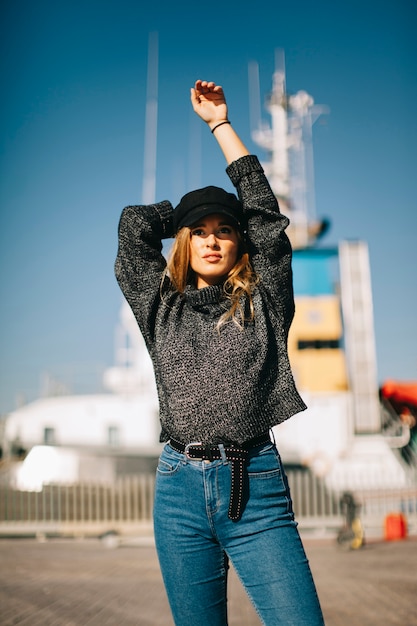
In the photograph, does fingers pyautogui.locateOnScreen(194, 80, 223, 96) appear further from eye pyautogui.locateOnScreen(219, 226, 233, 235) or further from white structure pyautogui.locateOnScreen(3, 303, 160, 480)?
white structure pyautogui.locateOnScreen(3, 303, 160, 480)

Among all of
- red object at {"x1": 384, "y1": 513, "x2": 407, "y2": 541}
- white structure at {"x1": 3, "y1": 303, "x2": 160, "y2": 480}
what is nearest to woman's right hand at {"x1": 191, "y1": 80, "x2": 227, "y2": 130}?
red object at {"x1": 384, "y1": 513, "x2": 407, "y2": 541}

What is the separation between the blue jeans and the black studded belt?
19 millimetres

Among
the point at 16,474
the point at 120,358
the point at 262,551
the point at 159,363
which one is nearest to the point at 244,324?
the point at 159,363

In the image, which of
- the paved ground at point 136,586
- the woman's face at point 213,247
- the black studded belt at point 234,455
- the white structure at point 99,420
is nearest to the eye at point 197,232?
the woman's face at point 213,247

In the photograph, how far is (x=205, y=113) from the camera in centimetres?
241

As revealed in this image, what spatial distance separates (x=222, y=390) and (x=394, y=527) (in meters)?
9.20

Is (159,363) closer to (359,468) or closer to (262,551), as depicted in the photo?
(262,551)

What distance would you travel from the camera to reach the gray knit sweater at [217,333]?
6.27 ft

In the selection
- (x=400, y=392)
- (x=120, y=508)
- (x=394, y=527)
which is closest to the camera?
(x=394, y=527)

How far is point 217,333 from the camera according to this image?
2.01 m

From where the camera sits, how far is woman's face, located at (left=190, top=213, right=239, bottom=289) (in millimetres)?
2146

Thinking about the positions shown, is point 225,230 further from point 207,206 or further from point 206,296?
point 206,296

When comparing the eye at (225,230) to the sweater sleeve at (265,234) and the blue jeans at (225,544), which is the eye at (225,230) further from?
the blue jeans at (225,544)

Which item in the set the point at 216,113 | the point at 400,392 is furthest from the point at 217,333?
the point at 400,392
